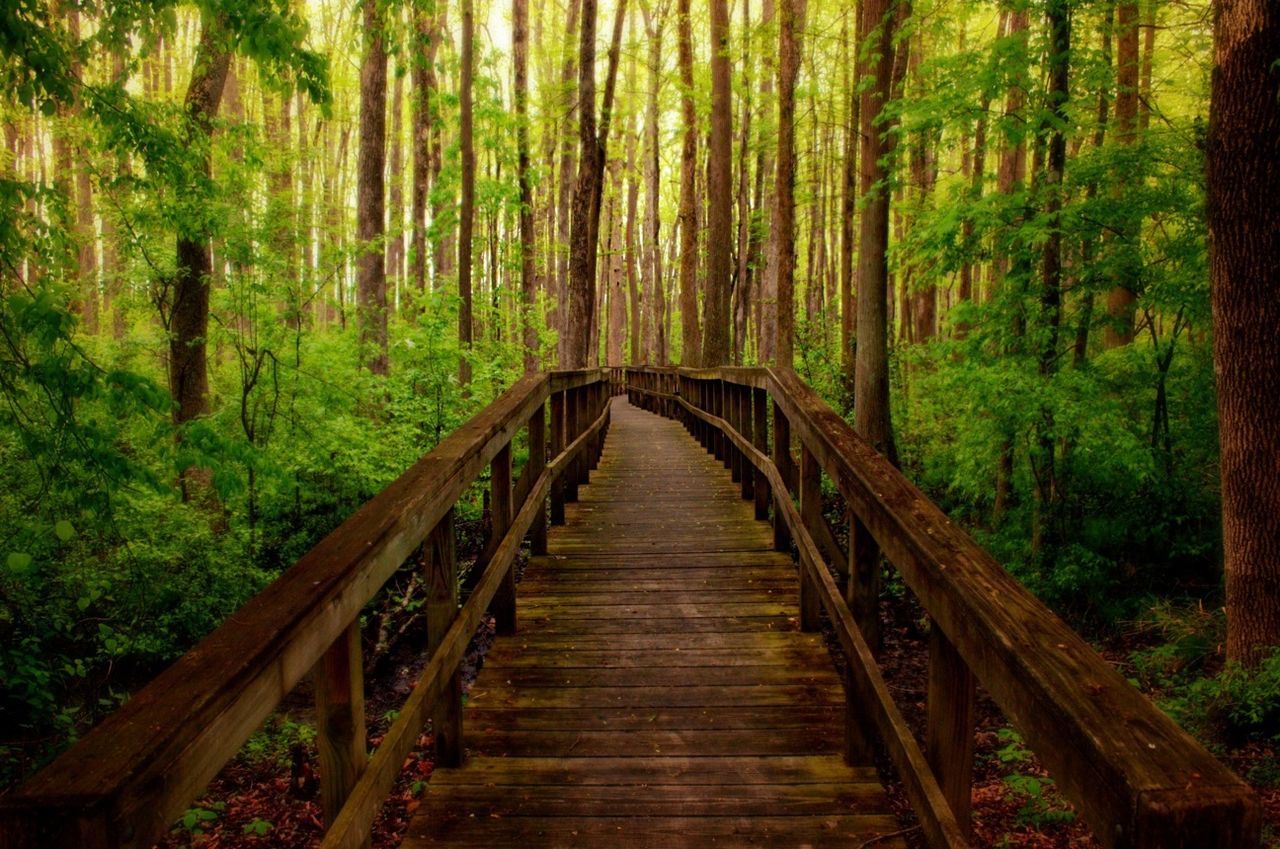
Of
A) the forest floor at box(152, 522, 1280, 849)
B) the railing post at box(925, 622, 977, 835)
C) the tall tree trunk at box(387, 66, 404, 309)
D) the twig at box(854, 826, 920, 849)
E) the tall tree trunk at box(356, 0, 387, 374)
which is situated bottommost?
the forest floor at box(152, 522, 1280, 849)

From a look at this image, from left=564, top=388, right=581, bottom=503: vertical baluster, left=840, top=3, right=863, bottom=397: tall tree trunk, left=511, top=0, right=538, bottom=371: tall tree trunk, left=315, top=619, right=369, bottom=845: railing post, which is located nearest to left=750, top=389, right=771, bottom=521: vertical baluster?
left=564, top=388, right=581, bottom=503: vertical baluster

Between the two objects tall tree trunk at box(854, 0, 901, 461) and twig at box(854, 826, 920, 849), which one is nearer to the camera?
twig at box(854, 826, 920, 849)

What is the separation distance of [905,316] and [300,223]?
18.6 m

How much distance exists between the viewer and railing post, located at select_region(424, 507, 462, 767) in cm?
282

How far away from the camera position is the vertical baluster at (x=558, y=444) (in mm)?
6469

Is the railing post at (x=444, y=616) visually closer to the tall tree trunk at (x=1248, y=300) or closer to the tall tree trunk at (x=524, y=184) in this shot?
the tall tree trunk at (x=1248, y=300)

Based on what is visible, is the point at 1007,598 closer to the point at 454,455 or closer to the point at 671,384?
the point at 454,455

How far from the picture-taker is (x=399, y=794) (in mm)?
3971

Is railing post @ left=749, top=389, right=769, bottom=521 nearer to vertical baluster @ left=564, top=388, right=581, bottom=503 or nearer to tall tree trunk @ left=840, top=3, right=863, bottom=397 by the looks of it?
vertical baluster @ left=564, top=388, right=581, bottom=503

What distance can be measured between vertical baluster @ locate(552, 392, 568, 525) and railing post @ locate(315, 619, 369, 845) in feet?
14.8

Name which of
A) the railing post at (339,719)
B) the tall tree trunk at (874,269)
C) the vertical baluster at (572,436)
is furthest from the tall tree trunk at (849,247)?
the railing post at (339,719)

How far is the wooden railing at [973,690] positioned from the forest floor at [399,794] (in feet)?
2.48

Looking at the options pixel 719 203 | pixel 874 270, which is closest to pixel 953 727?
pixel 874 270

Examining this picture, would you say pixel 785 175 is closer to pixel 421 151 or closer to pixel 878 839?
pixel 421 151
